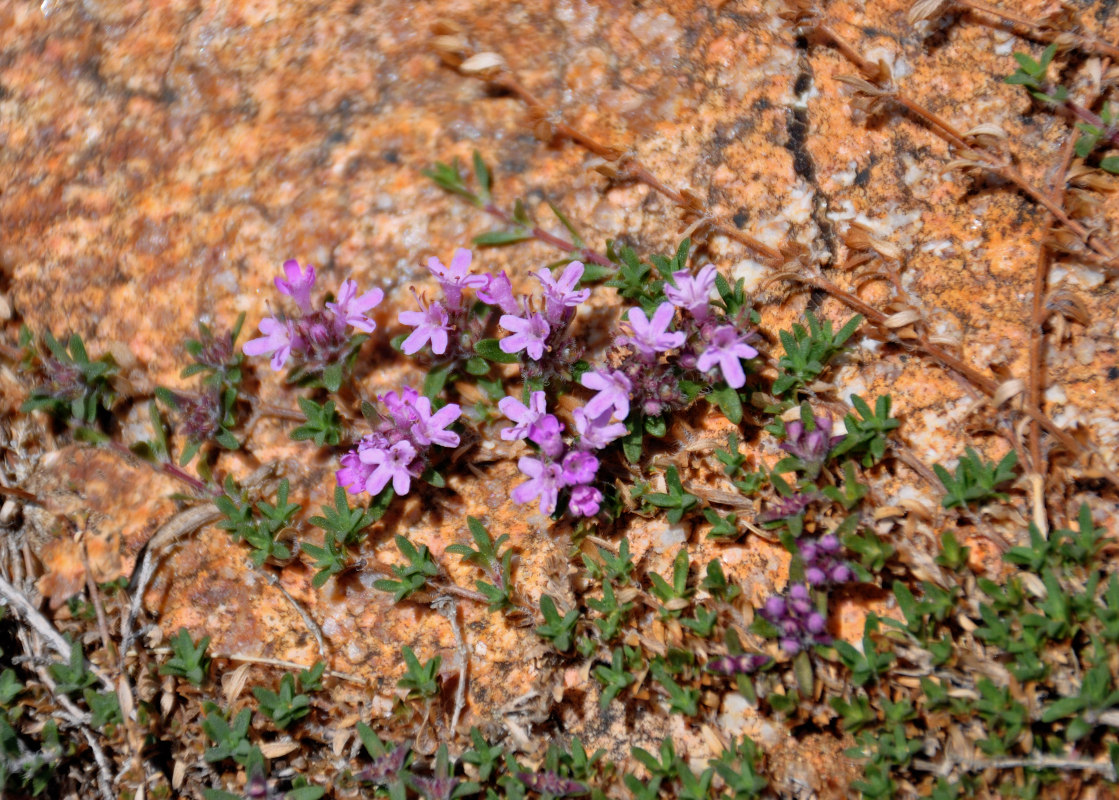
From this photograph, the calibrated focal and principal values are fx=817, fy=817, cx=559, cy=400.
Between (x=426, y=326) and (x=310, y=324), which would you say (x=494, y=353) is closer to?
(x=426, y=326)

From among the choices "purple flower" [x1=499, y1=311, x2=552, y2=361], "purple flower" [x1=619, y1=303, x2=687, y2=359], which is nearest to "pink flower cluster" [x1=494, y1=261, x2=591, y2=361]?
"purple flower" [x1=499, y1=311, x2=552, y2=361]

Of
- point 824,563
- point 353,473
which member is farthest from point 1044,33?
point 353,473

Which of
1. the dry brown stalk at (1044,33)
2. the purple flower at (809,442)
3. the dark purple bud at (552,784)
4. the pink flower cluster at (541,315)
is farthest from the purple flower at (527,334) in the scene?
the dry brown stalk at (1044,33)

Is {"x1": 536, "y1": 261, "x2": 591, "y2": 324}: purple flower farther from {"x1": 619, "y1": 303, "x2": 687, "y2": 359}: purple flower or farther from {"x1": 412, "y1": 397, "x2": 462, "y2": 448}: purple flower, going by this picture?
{"x1": 412, "y1": 397, "x2": 462, "y2": 448}: purple flower

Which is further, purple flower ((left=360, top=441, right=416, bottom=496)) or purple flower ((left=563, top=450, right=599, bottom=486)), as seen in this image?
purple flower ((left=360, top=441, right=416, bottom=496))

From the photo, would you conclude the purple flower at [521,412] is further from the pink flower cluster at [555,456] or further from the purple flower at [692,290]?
the purple flower at [692,290]
